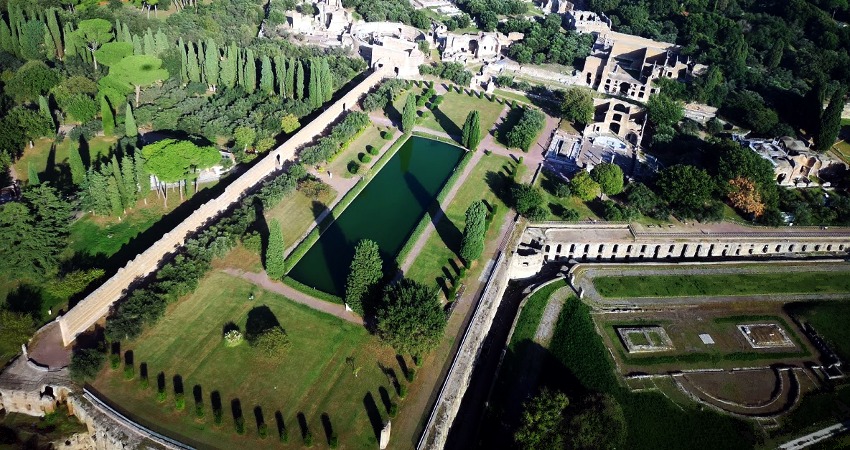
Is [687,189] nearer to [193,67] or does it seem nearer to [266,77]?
[266,77]

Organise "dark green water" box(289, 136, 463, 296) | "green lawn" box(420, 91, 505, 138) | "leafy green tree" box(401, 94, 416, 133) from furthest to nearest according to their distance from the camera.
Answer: "green lawn" box(420, 91, 505, 138), "leafy green tree" box(401, 94, 416, 133), "dark green water" box(289, 136, 463, 296)

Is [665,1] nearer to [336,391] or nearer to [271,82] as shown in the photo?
[271,82]

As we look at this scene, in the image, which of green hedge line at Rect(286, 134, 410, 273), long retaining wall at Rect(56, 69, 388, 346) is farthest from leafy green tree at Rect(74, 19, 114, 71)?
green hedge line at Rect(286, 134, 410, 273)

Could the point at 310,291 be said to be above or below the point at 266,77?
below

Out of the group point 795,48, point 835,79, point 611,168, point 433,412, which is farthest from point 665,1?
point 433,412

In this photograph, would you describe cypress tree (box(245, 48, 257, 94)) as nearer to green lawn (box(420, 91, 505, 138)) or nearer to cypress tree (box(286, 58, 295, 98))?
cypress tree (box(286, 58, 295, 98))

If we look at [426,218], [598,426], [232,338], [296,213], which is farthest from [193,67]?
[598,426]
